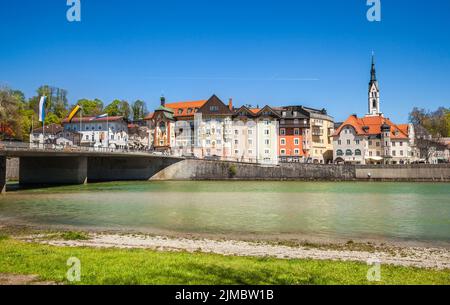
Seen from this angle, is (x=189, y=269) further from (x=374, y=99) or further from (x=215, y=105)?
(x=374, y=99)

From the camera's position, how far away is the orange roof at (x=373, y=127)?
103m

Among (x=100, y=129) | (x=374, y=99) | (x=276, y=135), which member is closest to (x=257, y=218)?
(x=276, y=135)

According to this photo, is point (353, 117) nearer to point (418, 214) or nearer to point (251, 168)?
point (251, 168)

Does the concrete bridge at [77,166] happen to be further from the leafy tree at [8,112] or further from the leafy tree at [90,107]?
the leafy tree at [90,107]

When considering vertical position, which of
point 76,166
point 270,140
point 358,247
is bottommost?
point 358,247

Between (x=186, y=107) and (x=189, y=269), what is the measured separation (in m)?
109

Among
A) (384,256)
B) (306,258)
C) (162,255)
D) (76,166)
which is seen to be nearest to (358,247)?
(384,256)

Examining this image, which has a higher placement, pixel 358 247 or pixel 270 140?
pixel 270 140

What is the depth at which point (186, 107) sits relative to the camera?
119 metres

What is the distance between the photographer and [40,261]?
12836 millimetres

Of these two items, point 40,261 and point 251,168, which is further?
point 251,168
